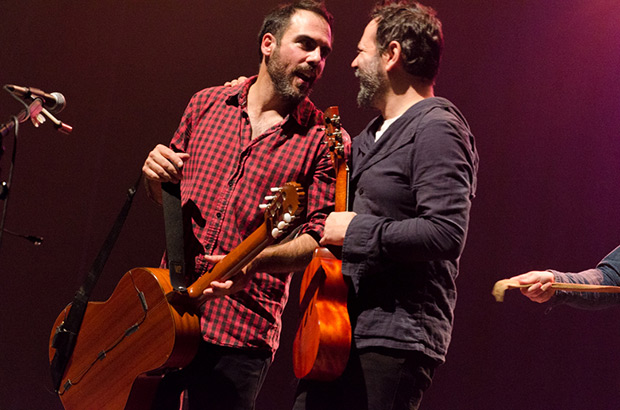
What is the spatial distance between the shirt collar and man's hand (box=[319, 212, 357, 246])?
0.62m

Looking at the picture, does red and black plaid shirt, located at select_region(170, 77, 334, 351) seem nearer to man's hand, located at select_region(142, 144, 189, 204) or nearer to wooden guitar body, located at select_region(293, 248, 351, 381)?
man's hand, located at select_region(142, 144, 189, 204)

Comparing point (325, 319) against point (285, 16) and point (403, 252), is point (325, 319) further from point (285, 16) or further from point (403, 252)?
point (285, 16)

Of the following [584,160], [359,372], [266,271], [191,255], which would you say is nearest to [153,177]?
[191,255]

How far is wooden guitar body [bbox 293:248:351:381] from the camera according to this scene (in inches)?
70.6

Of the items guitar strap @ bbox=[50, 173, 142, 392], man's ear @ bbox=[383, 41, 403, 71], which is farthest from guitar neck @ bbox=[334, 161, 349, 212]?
guitar strap @ bbox=[50, 173, 142, 392]

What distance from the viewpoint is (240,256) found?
2066 mm

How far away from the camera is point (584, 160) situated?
3828mm

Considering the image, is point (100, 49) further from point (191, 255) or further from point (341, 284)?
Result: point (341, 284)

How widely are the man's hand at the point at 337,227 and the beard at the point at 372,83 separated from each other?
0.48 meters

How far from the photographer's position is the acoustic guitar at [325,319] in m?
1.79

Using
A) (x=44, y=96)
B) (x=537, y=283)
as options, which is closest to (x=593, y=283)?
(x=537, y=283)

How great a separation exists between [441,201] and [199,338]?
2.97ft

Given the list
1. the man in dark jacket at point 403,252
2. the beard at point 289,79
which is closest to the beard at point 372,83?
the man in dark jacket at point 403,252

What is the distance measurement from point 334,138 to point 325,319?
64cm
